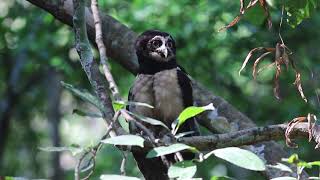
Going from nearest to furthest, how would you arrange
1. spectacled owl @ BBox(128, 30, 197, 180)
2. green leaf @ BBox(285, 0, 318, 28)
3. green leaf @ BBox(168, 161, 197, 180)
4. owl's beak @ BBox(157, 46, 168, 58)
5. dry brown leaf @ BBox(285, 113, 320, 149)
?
green leaf @ BBox(168, 161, 197, 180) < dry brown leaf @ BBox(285, 113, 320, 149) < green leaf @ BBox(285, 0, 318, 28) < spectacled owl @ BBox(128, 30, 197, 180) < owl's beak @ BBox(157, 46, 168, 58)

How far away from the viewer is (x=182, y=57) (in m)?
7.80

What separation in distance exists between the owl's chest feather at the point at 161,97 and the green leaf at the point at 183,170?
9.41 ft

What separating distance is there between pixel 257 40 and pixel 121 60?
103 inches

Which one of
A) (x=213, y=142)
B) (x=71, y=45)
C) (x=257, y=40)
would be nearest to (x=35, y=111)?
(x=71, y=45)

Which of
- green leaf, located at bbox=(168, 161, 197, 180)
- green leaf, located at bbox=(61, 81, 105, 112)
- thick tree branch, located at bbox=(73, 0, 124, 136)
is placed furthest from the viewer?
thick tree branch, located at bbox=(73, 0, 124, 136)

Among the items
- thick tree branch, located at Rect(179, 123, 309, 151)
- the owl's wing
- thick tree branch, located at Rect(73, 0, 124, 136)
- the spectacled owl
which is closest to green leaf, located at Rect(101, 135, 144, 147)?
thick tree branch, located at Rect(73, 0, 124, 136)

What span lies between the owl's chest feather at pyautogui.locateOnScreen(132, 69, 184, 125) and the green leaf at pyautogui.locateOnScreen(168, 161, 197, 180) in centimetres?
287

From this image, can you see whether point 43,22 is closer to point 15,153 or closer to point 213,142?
point 15,153

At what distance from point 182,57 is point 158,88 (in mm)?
2957

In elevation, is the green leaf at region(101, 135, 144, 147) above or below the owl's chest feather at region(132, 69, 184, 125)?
above

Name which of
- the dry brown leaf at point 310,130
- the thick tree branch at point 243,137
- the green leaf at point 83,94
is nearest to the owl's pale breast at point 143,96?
the thick tree branch at point 243,137

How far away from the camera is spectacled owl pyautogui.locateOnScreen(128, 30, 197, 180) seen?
4789 millimetres

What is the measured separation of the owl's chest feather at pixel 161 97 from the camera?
485 cm

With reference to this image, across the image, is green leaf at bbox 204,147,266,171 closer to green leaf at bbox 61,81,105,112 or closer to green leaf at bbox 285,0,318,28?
green leaf at bbox 61,81,105,112
